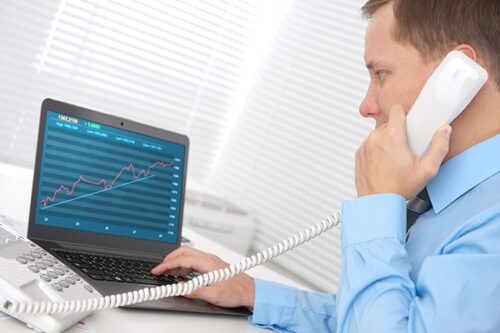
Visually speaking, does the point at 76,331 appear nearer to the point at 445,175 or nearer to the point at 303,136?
the point at 445,175

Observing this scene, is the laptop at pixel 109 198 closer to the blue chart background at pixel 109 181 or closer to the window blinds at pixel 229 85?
the blue chart background at pixel 109 181

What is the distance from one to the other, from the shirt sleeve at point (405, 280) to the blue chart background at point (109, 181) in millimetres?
565

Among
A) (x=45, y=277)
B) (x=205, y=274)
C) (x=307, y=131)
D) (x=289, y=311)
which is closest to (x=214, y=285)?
(x=205, y=274)

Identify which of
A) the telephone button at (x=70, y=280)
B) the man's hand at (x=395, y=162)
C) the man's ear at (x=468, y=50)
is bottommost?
the telephone button at (x=70, y=280)

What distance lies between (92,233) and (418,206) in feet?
2.19

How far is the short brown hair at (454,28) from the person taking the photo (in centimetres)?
114

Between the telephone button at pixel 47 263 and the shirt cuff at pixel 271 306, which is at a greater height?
the telephone button at pixel 47 263

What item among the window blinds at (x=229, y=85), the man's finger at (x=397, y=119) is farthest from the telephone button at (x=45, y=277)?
the window blinds at (x=229, y=85)

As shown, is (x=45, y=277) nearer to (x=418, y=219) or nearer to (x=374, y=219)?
(x=374, y=219)

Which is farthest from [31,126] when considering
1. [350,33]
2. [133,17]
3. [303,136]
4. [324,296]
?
[324,296]

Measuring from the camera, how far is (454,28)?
3.78 feet

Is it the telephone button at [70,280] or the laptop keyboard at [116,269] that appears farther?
the laptop keyboard at [116,269]

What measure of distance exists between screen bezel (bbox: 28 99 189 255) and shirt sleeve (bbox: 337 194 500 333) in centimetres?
56

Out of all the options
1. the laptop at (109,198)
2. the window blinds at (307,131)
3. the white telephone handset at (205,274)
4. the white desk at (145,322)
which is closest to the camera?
the white telephone handset at (205,274)
